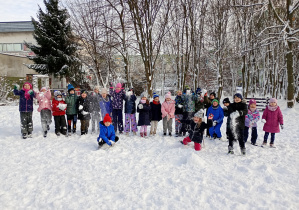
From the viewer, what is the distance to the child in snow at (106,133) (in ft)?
17.5

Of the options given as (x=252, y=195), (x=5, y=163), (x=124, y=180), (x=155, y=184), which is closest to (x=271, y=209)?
(x=252, y=195)

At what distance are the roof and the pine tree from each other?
11.6 m

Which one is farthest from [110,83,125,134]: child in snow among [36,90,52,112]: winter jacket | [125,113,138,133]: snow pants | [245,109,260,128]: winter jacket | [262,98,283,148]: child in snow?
[262,98,283,148]: child in snow

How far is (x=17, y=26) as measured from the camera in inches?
1136

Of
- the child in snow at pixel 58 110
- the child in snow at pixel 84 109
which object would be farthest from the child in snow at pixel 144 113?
the child in snow at pixel 58 110

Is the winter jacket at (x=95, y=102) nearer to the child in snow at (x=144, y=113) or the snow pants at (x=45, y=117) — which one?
the snow pants at (x=45, y=117)

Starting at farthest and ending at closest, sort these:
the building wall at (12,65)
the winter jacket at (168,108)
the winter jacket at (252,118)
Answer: the building wall at (12,65) → the winter jacket at (168,108) → the winter jacket at (252,118)

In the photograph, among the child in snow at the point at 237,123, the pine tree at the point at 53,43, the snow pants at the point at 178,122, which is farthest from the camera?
the pine tree at the point at 53,43

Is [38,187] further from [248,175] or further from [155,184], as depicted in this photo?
[248,175]

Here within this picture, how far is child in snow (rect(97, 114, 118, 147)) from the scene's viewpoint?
17.5 ft

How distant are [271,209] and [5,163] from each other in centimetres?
550

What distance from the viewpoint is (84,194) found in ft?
10.5

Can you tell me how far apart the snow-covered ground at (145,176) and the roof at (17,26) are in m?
29.1

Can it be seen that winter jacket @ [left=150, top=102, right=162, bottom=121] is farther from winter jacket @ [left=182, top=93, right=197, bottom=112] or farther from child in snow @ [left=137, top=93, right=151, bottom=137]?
winter jacket @ [left=182, top=93, right=197, bottom=112]
